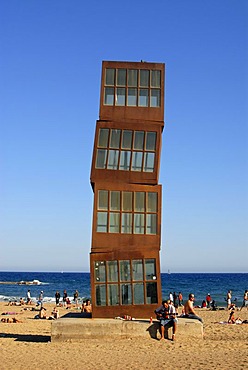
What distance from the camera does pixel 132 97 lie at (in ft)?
74.1

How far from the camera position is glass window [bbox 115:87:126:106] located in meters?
22.5

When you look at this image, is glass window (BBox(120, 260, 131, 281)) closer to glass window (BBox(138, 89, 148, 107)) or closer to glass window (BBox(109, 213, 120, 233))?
glass window (BBox(109, 213, 120, 233))

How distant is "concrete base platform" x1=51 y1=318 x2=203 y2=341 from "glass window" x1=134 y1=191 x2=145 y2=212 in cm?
445

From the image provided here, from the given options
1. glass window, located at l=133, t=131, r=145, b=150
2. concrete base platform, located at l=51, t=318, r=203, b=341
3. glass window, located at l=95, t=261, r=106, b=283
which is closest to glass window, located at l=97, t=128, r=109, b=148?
glass window, located at l=133, t=131, r=145, b=150

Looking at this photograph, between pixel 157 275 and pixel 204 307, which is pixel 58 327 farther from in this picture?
pixel 204 307

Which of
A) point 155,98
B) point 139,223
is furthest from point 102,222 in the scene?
point 155,98

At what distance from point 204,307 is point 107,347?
102ft

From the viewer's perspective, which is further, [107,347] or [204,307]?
[204,307]

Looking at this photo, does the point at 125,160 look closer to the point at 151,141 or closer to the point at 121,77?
the point at 151,141

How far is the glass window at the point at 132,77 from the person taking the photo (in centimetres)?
2262

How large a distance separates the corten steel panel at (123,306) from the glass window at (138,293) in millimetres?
191

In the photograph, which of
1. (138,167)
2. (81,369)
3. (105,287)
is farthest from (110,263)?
(81,369)

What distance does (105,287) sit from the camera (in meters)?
21.4

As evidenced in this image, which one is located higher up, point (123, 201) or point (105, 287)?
point (123, 201)
